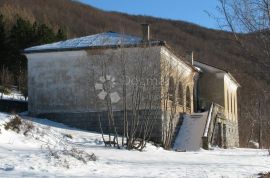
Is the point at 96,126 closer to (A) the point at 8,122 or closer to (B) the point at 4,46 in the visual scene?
(A) the point at 8,122

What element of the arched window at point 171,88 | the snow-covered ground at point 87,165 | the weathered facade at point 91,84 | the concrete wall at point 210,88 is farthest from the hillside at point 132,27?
the snow-covered ground at point 87,165

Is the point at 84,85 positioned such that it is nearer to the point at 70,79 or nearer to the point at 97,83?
the point at 70,79

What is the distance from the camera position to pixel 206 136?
87.7 ft

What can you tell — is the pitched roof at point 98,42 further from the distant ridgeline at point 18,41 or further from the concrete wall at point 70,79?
the distant ridgeline at point 18,41

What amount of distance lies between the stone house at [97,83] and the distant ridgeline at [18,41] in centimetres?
1453

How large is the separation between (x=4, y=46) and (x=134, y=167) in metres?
33.0

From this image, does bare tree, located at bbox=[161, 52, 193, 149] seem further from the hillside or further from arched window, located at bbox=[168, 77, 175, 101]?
the hillside

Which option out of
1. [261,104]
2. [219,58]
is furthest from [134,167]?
[219,58]

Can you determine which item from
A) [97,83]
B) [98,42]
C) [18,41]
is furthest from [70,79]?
[18,41]

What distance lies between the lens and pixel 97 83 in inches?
1013

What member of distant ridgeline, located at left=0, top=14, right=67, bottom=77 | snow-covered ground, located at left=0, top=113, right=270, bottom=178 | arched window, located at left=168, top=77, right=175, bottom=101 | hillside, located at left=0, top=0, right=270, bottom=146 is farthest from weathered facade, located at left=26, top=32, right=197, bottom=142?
hillside, located at left=0, top=0, right=270, bottom=146

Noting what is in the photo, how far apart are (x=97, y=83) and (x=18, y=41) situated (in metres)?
22.1

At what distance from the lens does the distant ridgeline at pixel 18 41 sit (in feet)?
144

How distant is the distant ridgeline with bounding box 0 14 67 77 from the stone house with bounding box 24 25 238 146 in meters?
14.5
